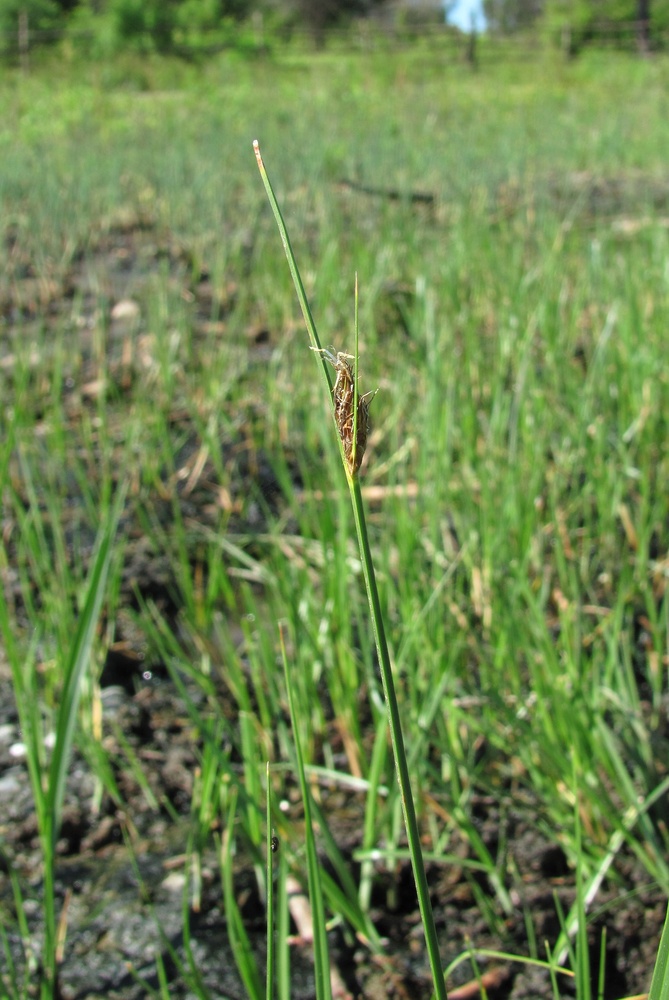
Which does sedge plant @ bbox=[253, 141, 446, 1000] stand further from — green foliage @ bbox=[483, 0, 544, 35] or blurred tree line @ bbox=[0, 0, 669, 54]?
green foliage @ bbox=[483, 0, 544, 35]

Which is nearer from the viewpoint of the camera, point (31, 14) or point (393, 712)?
point (393, 712)

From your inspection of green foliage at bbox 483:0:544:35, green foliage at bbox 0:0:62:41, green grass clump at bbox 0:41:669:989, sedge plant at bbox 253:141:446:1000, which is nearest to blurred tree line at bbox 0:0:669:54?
green foliage at bbox 0:0:62:41

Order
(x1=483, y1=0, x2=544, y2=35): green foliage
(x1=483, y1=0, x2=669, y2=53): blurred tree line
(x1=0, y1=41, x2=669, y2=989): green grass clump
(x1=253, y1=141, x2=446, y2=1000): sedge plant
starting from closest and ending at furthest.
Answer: (x1=253, y1=141, x2=446, y2=1000): sedge plant, (x1=0, y1=41, x2=669, y2=989): green grass clump, (x1=483, y1=0, x2=669, y2=53): blurred tree line, (x1=483, y1=0, x2=544, y2=35): green foliage

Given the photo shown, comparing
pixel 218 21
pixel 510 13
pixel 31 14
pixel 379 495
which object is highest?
pixel 510 13

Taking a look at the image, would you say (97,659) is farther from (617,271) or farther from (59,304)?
(59,304)

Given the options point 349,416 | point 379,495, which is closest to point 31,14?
point 379,495

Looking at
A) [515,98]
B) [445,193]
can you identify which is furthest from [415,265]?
[515,98]

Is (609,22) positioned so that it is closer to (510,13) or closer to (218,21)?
(218,21)
